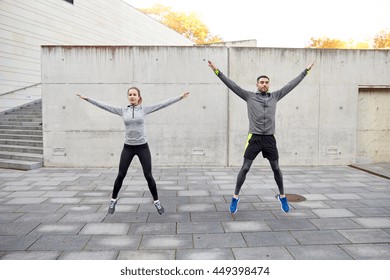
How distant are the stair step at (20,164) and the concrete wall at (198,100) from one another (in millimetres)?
453

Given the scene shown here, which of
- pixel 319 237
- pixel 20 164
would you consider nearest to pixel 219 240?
pixel 319 237

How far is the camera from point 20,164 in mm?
9125

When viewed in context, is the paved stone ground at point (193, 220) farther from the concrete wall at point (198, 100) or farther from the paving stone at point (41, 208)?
the concrete wall at point (198, 100)

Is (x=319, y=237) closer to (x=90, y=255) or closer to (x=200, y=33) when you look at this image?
(x=90, y=255)

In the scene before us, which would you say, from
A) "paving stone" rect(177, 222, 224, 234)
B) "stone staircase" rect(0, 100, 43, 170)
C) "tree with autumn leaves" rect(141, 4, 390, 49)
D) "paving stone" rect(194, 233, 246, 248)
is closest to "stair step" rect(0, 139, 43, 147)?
"stone staircase" rect(0, 100, 43, 170)

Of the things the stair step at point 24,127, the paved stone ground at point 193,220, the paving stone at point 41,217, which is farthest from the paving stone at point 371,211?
the stair step at point 24,127

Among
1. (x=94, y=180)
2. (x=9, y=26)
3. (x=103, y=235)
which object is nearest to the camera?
(x=103, y=235)

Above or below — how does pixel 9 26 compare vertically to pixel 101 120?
above

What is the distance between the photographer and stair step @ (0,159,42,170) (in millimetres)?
9102

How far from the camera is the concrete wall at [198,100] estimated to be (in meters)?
9.57

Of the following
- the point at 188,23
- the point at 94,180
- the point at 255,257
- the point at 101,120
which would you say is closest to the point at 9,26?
the point at 101,120
